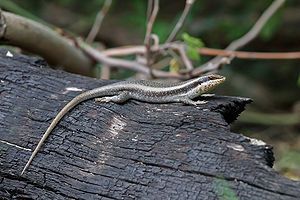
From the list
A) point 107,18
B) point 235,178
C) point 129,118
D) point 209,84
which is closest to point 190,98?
point 209,84

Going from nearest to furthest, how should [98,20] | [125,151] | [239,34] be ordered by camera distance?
[125,151]
[98,20]
[239,34]

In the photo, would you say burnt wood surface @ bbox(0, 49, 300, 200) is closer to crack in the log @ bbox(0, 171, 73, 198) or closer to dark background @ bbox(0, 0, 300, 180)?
crack in the log @ bbox(0, 171, 73, 198)

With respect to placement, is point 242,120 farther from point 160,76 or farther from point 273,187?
point 273,187

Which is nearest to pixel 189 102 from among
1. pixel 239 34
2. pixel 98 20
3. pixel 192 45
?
pixel 192 45

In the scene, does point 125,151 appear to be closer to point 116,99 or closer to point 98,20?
point 116,99

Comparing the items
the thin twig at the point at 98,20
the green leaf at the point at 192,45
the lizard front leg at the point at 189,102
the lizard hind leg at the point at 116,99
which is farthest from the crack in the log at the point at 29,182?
the thin twig at the point at 98,20

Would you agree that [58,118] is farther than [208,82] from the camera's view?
No

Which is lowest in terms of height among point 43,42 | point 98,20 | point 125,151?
point 125,151

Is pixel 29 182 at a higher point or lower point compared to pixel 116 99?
lower

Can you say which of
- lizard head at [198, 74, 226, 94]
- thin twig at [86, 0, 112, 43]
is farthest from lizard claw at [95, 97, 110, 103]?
thin twig at [86, 0, 112, 43]
